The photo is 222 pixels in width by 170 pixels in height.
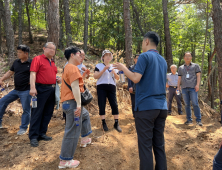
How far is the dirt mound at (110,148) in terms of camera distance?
3.07 metres

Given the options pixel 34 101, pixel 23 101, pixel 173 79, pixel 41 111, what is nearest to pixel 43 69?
pixel 34 101

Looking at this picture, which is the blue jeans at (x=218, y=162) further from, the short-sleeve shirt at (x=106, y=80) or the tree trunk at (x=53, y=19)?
the tree trunk at (x=53, y=19)

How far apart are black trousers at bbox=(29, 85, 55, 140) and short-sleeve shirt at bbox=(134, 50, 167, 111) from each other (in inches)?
91.4

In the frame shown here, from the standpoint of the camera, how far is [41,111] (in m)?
3.73

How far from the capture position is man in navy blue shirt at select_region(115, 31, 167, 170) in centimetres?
229

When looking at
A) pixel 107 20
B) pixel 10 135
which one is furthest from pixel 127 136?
pixel 107 20

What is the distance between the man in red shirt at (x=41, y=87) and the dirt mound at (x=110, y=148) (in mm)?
285

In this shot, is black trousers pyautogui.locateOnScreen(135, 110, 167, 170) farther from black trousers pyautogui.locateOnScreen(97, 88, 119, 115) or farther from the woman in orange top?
black trousers pyautogui.locateOnScreen(97, 88, 119, 115)

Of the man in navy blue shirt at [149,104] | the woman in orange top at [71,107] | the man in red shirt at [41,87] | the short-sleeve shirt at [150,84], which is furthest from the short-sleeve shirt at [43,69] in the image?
the short-sleeve shirt at [150,84]

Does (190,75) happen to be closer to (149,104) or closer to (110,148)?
(110,148)

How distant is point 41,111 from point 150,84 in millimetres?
2641

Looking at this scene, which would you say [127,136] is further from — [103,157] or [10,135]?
[10,135]

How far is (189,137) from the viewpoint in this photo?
14.6ft

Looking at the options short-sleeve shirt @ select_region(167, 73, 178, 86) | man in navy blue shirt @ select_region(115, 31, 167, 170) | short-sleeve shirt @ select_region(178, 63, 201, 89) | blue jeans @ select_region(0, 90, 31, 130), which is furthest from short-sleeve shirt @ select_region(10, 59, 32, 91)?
short-sleeve shirt @ select_region(167, 73, 178, 86)
